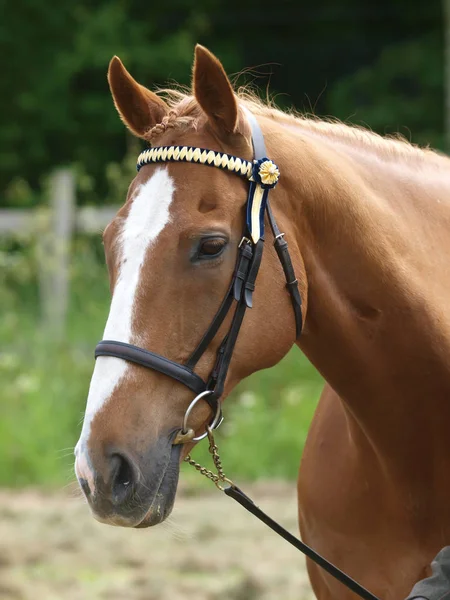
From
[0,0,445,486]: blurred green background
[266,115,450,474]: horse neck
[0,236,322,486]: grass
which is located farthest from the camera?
[0,0,445,486]: blurred green background

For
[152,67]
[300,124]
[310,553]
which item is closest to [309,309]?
[300,124]

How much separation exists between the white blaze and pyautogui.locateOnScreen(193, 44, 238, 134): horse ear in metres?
0.17

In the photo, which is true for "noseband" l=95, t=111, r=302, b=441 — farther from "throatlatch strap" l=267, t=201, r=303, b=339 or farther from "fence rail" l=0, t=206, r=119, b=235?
"fence rail" l=0, t=206, r=119, b=235

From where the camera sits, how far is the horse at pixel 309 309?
1.97 metres

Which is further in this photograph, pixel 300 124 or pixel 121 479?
pixel 300 124

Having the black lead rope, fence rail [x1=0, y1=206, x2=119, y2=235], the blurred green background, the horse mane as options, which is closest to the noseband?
the horse mane

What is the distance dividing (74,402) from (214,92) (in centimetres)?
495

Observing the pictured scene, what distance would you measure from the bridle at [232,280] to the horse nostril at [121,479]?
0.51ft

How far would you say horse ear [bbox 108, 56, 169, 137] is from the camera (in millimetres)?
2275

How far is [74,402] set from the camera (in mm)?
6754

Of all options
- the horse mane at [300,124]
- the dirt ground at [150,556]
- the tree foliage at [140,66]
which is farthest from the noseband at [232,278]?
the tree foliage at [140,66]

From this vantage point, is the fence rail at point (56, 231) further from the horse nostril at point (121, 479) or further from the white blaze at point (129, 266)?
the horse nostril at point (121, 479)

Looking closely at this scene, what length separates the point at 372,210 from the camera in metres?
2.22

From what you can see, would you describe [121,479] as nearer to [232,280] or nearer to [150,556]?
[232,280]
